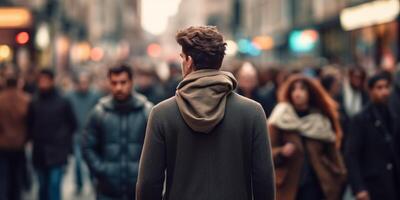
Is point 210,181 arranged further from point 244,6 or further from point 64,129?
point 244,6

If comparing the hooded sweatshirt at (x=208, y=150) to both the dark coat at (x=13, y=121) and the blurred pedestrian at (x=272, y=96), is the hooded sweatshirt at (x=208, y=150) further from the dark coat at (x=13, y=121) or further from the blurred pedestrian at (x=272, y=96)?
the dark coat at (x=13, y=121)

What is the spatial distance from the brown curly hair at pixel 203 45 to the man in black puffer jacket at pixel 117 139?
112 inches

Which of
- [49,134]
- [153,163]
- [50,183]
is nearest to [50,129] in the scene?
[49,134]

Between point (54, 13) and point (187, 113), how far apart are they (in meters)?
32.9

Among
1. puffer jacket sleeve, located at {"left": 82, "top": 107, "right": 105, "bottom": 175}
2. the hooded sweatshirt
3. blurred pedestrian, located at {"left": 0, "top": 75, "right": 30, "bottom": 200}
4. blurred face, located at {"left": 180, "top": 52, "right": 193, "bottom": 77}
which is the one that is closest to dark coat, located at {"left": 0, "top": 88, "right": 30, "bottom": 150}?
blurred pedestrian, located at {"left": 0, "top": 75, "right": 30, "bottom": 200}

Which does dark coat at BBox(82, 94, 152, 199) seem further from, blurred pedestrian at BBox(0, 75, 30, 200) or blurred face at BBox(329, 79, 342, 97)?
blurred face at BBox(329, 79, 342, 97)

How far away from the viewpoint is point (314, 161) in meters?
7.23

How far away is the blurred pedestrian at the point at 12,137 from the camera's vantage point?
1035cm

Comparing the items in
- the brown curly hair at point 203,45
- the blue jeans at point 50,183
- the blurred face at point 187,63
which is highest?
the brown curly hair at point 203,45

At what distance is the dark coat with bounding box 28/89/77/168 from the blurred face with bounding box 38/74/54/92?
8 cm

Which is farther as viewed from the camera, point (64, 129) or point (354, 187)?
point (64, 129)

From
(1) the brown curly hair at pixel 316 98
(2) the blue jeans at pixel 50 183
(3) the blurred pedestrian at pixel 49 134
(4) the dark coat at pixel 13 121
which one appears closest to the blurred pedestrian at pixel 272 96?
(1) the brown curly hair at pixel 316 98

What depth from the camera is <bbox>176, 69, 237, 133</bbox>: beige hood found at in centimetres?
413

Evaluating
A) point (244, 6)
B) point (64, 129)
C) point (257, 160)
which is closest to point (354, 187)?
point (257, 160)
